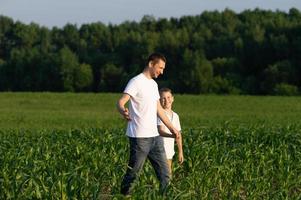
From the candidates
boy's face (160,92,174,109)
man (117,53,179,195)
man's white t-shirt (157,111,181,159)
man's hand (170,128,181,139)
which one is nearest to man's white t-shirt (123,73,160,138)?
man (117,53,179,195)

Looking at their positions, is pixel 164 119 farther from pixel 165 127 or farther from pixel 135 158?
pixel 165 127

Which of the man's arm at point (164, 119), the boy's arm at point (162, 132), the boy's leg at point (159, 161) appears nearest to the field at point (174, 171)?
the boy's leg at point (159, 161)

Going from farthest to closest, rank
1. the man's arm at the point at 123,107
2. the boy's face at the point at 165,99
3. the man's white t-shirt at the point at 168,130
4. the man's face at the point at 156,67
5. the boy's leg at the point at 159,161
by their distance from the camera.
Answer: the man's white t-shirt at the point at 168,130 < the boy's face at the point at 165,99 < the boy's leg at the point at 159,161 < the man's face at the point at 156,67 < the man's arm at the point at 123,107

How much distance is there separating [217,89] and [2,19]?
53.2 m

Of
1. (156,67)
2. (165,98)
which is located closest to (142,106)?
(156,67)

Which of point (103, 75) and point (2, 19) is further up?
point (2, 19)

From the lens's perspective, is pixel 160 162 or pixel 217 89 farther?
pixel 217 89

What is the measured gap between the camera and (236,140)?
1591 cm

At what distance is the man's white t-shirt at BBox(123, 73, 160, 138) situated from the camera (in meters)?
8.79

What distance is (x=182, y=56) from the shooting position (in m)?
78.8

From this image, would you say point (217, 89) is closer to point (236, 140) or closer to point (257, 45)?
point (257, 45)

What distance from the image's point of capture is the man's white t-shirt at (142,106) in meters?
8.79

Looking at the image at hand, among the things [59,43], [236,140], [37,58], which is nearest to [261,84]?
[37,58]

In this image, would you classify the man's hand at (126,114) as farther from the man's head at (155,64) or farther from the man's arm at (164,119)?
the man's head at (155,64)
